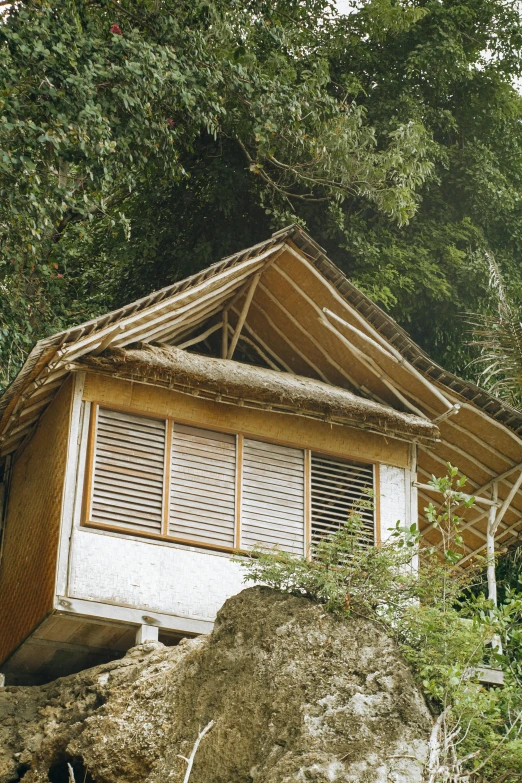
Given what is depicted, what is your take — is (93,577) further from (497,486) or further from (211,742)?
(497,486)

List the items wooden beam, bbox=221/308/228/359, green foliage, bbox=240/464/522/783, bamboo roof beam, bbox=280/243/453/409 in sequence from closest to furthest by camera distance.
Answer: green foliage, bbox=240/464/522/783 < bamboo roof beam, bbox=280/243/453/409 < wooden beam, bbox=221/308/228/359

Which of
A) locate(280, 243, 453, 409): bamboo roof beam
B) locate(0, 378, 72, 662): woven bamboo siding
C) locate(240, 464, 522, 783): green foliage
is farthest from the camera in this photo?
locate(280, 243, 453, 409): bamboo roof beam

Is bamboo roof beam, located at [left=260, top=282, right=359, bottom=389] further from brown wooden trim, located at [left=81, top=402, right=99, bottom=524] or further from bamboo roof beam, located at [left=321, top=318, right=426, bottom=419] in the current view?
brown wooden trim, located at [left=81, top=402, right=99, bottom=524]

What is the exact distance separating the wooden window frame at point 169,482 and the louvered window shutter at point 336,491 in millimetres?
79

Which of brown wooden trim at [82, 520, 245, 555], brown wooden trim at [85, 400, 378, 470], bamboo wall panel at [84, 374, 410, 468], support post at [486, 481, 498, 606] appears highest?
bamboo wall panel at [84, 374, 410, 468]

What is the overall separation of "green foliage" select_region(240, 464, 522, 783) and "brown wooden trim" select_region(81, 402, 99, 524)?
2.53m

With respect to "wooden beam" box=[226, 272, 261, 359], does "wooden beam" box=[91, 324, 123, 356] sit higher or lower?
lower

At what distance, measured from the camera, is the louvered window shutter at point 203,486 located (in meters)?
11.3

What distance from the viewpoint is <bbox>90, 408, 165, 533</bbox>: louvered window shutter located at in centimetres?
1098

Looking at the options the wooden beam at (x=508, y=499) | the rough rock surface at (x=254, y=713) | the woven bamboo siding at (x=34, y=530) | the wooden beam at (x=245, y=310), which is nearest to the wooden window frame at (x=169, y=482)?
the woven bamboo siding at (x=34, y=530)

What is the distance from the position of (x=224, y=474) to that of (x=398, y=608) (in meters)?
3.55

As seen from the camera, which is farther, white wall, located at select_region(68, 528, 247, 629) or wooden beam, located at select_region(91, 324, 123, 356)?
wooden beam, located at select_region(91, 324, 123, 356)

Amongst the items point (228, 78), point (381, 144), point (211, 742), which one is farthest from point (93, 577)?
point (381, 144)

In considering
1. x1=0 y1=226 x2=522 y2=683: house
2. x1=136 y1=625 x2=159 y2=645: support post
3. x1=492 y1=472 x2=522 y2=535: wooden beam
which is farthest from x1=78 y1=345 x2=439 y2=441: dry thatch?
x1=136 y1=625 x2=159 y2=645: support post
